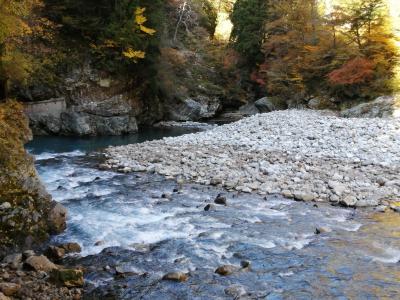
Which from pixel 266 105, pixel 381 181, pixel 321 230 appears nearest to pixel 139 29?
pixel 266 105

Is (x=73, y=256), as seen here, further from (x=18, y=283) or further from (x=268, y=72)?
(x=268, y=72)

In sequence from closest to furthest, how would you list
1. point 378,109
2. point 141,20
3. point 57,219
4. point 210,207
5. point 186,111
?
point 57,219 → point 210,207 → point 378,109 → point 141,20 → point 186,111

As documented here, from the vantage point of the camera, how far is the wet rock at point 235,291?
5.12 meters

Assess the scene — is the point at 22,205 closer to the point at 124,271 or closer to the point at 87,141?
the point at 124,271

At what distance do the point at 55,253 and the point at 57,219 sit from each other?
3.59ft

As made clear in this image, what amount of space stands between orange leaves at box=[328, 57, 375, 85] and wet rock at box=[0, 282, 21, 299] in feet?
68.3

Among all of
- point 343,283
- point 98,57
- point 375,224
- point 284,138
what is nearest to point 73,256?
point 343,283

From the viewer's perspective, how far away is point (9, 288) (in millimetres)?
4797

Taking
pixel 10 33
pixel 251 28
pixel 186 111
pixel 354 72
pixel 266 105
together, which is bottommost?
pixel 186 111

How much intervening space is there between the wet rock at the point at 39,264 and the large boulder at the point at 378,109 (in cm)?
1670

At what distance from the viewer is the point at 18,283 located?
16.5ft

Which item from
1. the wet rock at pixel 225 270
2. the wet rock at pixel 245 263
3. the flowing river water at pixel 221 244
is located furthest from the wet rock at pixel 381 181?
the wet rock at pixel 225 270

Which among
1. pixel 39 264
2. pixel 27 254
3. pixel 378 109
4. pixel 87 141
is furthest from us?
pixel 378 109

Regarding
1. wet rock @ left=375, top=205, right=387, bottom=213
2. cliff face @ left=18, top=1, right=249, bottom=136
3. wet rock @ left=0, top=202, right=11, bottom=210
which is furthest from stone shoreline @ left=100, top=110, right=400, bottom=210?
cliff face @ left=18, top=1, right=249, bottom=136
